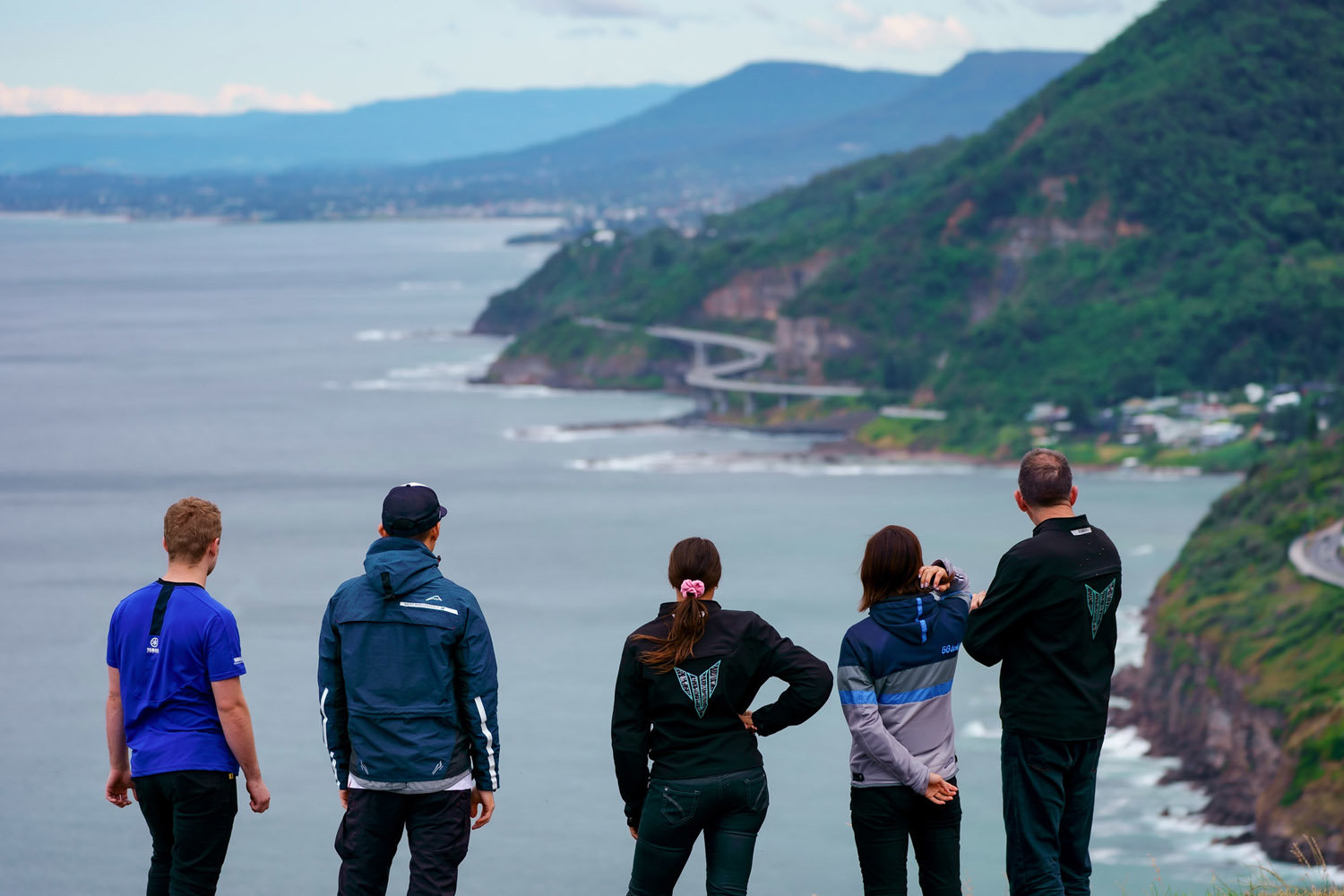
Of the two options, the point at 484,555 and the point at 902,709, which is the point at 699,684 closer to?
the point at 902,709

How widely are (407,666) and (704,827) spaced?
128cm

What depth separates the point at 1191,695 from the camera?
36812mm

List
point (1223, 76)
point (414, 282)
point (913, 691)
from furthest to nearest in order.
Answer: point (414, 282) → point (1223, 76) → point (913, 691)

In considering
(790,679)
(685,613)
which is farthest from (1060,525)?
(685,613)

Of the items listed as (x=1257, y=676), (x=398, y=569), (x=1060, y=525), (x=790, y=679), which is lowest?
(x=1257, y=676)

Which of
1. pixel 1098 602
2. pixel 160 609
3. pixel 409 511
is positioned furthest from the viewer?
pixel 1098 602

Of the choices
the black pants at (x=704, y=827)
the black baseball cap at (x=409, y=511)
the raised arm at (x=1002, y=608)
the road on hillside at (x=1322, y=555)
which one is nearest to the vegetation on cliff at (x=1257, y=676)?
the road on hillside at (x=1322, y=555)

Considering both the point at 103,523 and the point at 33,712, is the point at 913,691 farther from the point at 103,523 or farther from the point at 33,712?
the point at 103,523

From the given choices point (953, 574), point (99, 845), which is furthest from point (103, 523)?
point (953, 574)

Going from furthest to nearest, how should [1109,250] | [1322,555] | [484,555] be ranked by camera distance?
[1109,250] → [484,555] → [1322,555]

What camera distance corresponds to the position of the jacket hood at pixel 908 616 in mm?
6219

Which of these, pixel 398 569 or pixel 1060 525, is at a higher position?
pixel 1060 525

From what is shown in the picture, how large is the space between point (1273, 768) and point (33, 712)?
3013cm

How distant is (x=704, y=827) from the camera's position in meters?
6.25
